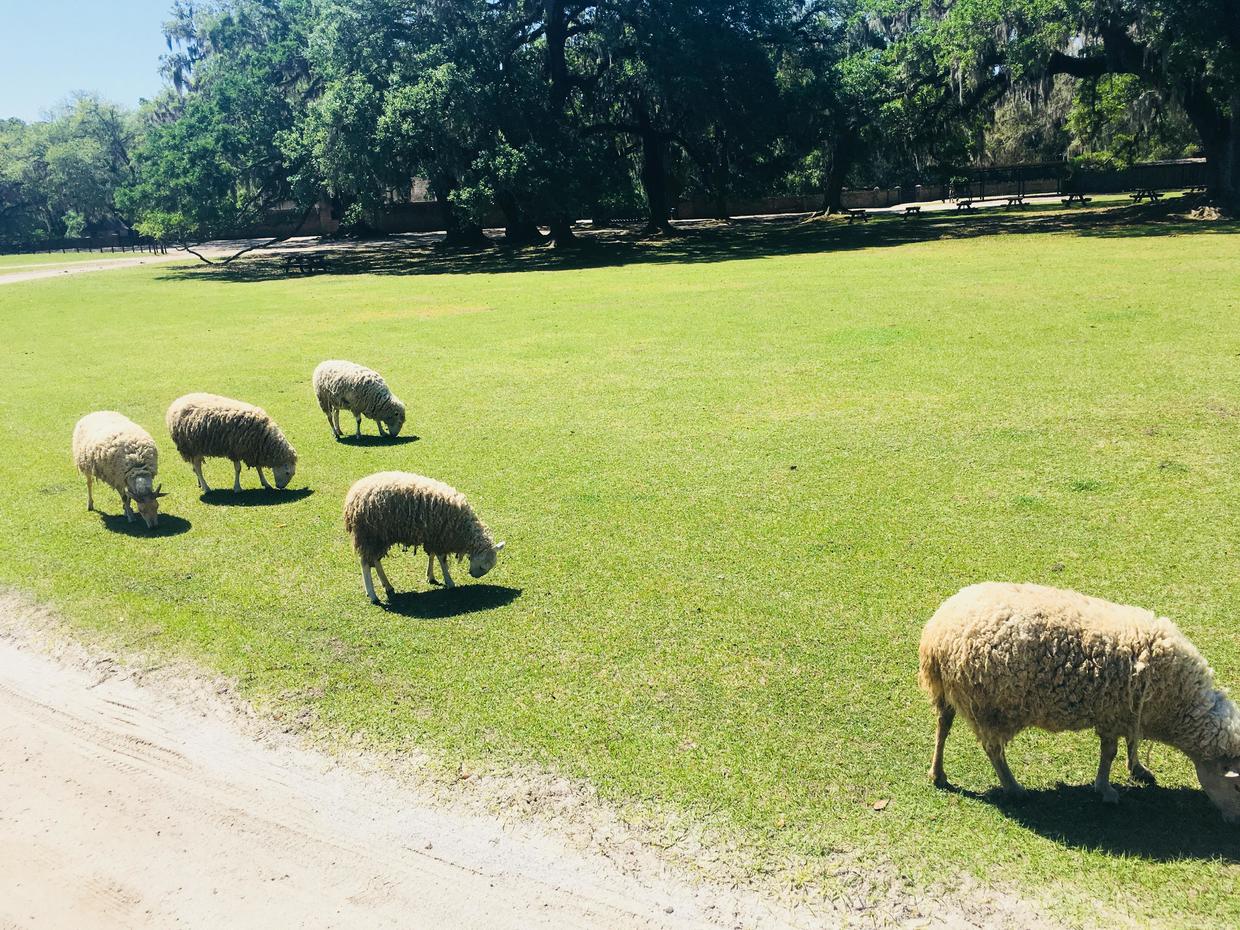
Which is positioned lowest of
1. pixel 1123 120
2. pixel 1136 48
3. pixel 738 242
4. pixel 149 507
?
pixel 149 507

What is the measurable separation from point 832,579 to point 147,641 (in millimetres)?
5802

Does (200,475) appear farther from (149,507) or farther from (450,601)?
(450,601)

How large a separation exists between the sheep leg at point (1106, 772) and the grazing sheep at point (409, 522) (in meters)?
5.02

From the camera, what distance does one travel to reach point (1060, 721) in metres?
5.01

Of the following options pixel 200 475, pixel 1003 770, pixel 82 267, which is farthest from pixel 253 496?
pixel 82 267

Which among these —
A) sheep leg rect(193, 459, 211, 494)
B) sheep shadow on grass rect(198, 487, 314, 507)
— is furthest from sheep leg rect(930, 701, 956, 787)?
sheep leg rect(193, 459, 211, 494)

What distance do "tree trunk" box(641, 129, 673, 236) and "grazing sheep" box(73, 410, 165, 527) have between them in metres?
37.9

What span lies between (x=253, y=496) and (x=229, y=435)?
79 cm

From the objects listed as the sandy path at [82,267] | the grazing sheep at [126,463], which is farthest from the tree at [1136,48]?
the sandy path at [82,267]

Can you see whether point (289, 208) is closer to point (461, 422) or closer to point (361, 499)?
point (461, 422)

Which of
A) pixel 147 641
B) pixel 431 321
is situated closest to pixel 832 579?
pixel 147 641

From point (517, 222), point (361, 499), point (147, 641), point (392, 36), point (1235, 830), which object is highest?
point (392, 36)

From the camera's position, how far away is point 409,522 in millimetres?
7957

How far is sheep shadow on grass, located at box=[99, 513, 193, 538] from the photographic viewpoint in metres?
10.1
